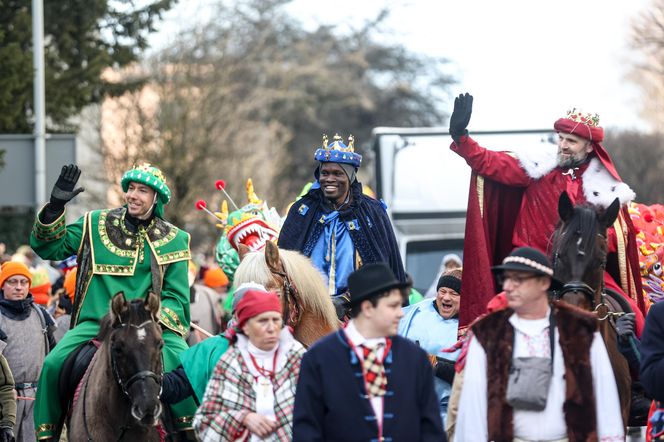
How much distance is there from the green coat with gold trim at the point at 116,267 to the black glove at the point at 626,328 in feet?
10.4

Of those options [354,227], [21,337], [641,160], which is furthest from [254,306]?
[641,160]

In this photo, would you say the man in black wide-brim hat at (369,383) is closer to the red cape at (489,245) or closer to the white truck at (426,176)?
the red cape at (489,245)

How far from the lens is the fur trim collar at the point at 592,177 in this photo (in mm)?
9727

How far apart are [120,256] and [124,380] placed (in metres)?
1.64

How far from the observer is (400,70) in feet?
173

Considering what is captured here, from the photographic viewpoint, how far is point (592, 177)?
991 cm

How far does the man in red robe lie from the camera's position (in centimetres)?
978

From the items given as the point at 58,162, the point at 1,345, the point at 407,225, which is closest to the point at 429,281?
the point at 407,225

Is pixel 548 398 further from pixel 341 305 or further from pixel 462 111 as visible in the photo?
pixel 462 111

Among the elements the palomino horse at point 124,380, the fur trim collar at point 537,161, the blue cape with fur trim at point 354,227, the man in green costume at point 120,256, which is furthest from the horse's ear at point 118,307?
the fur trim collar at point 537,161

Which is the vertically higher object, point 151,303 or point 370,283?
point 370,283

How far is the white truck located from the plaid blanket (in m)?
13.1

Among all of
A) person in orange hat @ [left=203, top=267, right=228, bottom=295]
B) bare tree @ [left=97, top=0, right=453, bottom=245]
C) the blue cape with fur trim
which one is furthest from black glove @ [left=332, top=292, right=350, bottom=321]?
bare tree @ [left=97, top=0, right=453, bottom=245]

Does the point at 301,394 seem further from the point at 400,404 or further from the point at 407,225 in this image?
the point at 407,225
